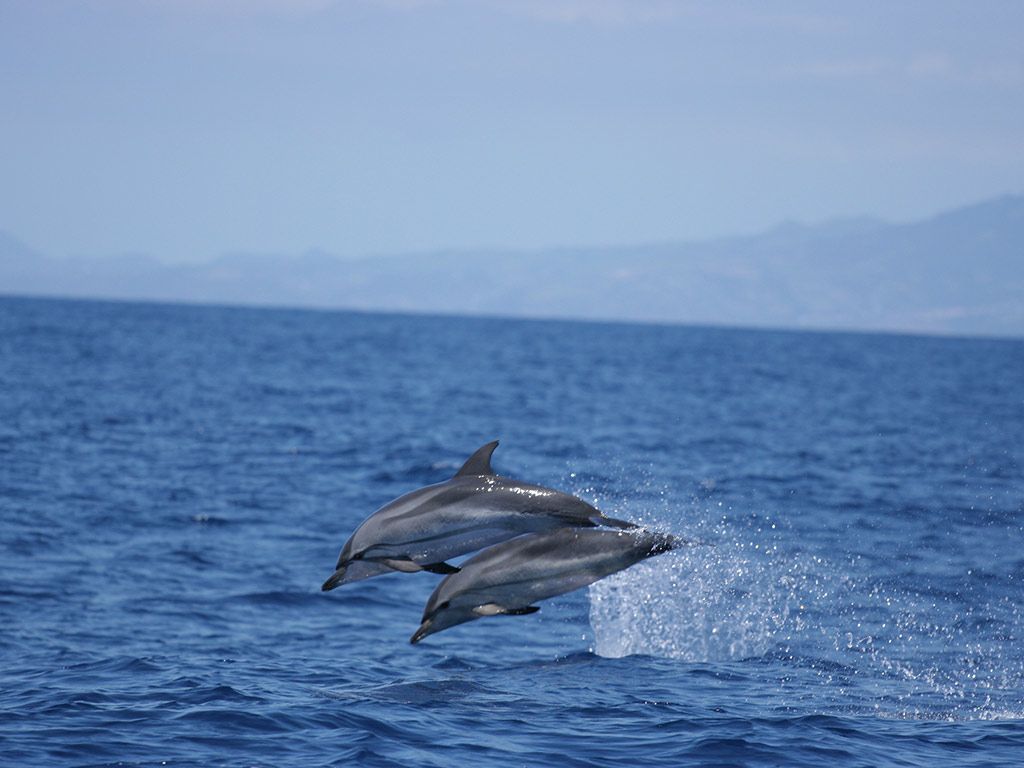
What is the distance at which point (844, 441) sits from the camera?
4884cm

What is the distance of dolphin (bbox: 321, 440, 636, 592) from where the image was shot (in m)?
9.46

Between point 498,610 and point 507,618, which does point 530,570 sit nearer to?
point 498,610

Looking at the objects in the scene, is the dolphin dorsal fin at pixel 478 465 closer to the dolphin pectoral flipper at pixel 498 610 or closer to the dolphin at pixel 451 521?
the dolphin at pixel 451 521

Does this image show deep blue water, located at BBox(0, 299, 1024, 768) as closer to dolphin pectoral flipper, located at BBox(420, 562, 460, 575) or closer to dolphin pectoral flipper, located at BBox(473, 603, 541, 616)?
dolphin pectoral flipper, located at BBox(473, 603, 541, 616)

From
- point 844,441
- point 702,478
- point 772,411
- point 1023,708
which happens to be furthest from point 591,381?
point 1023,708

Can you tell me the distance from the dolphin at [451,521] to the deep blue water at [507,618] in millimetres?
4059

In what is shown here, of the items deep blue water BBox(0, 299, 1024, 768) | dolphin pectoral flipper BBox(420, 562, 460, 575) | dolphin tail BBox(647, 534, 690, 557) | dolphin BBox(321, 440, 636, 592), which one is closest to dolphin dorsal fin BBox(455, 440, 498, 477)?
dolphin BBox(321, 440, 636, 592)

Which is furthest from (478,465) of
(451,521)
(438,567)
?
(438,567)

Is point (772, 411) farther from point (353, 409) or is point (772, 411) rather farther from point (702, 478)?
point (702, 478)

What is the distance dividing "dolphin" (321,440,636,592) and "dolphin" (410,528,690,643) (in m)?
0.10

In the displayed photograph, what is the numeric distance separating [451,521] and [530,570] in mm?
661

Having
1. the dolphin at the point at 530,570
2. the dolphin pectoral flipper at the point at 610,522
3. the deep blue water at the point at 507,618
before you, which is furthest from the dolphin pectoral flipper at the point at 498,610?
the deep blue water at the point at 507,618

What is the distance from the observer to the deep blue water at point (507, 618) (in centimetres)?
1393

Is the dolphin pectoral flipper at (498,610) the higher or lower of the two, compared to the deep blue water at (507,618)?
higher
